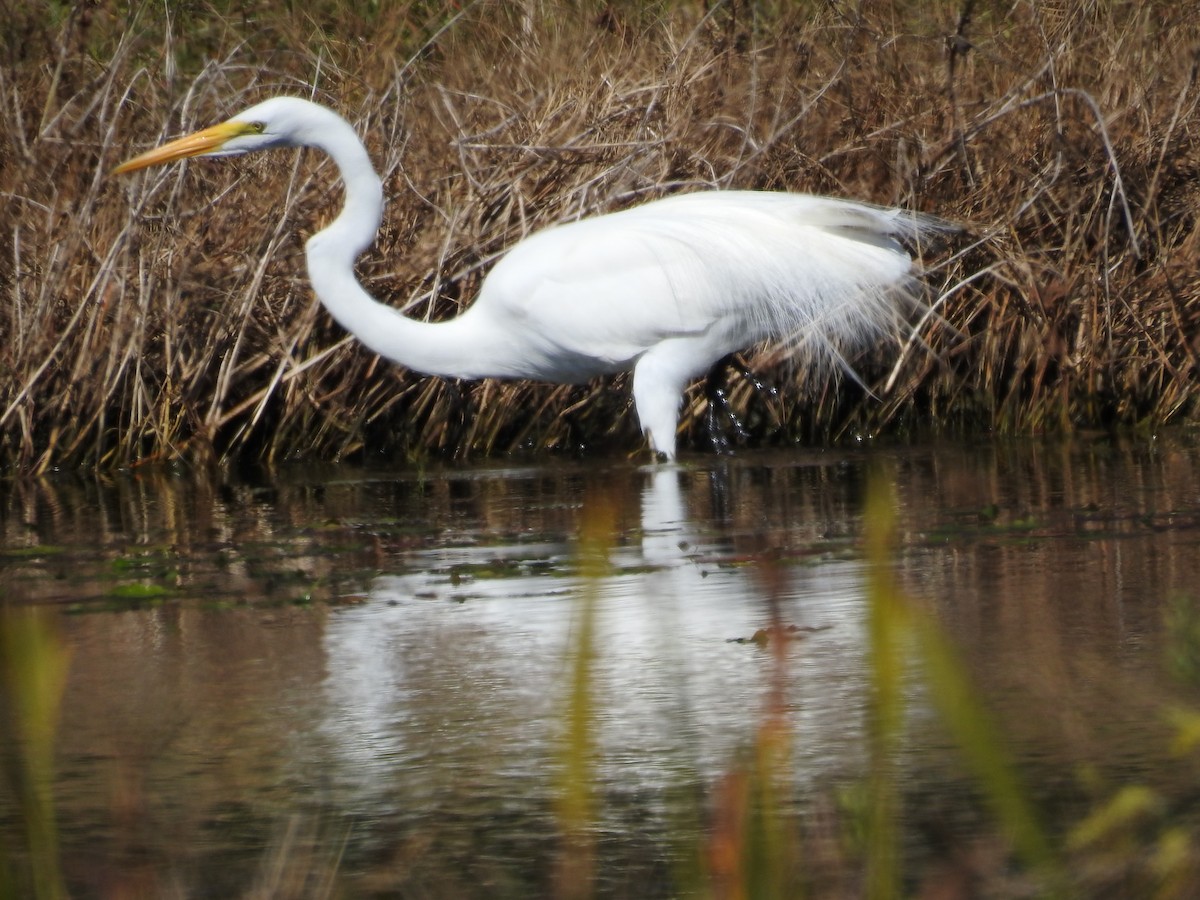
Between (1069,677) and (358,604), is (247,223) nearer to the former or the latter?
(358,604)

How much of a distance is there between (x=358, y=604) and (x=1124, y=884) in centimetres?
232

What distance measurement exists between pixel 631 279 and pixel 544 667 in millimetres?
2983

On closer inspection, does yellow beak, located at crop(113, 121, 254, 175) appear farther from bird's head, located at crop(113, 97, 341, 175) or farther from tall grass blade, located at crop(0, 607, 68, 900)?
tall grass blade, located at crop(0, 607, 68, 900)

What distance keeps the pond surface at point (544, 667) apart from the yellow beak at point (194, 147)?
3.99 ft

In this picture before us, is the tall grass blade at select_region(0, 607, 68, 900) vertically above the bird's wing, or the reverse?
the bird's wing

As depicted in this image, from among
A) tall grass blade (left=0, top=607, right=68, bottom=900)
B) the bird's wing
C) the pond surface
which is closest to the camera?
tall grass blade (left=0, top=607, right=68, bottom=900)

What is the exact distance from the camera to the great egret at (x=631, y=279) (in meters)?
6.21

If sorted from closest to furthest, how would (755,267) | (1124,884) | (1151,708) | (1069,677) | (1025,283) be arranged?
1. (1124,884)
2. (1151,708)
3. (1069,677)
4. (755,267)
5. (1025,283)

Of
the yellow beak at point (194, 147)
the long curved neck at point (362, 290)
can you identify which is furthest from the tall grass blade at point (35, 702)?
the yellow beak at point (194, 147)

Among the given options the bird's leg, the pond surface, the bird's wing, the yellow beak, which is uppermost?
the yellow beak

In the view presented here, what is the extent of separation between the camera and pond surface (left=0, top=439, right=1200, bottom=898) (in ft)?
8.00

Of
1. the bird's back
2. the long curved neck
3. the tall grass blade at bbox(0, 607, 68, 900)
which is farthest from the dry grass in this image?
the tall grass blade at bbox(0, 607, 68, 900)

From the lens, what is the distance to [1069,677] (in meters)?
3.14

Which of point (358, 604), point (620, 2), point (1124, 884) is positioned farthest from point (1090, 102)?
point (1124, 884)
